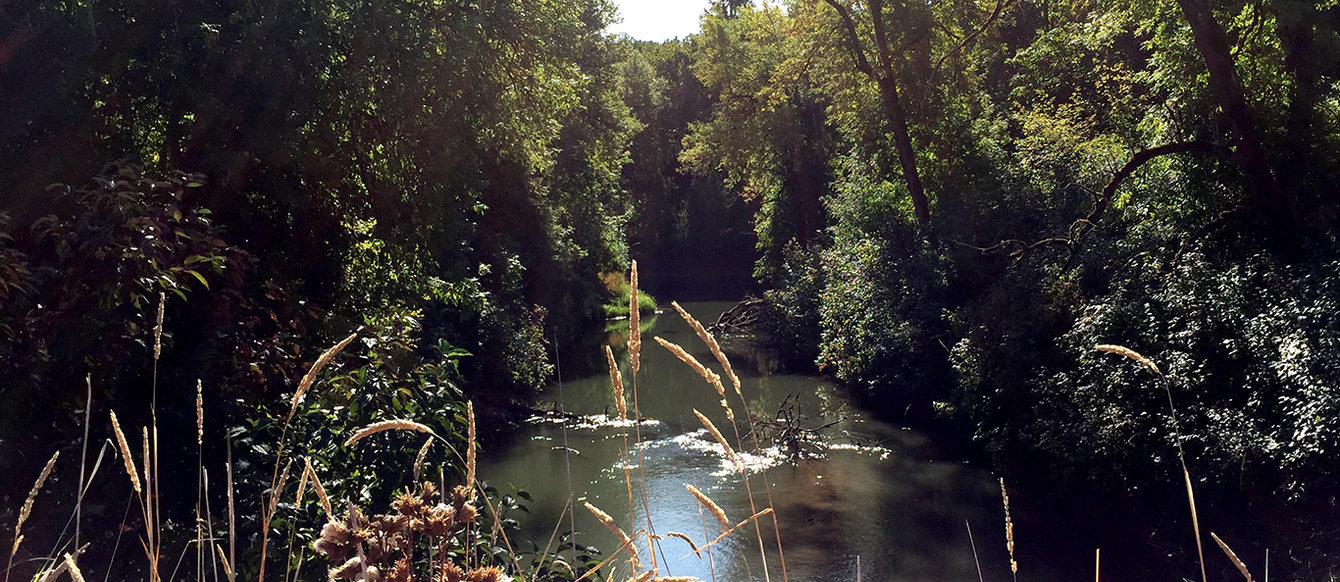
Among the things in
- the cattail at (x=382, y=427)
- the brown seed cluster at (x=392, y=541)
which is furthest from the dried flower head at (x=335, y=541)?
the cattail at (x=382, y=427)

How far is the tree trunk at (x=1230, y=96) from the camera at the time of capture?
1047cm

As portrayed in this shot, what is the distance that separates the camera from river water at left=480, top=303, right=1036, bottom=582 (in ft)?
33.9

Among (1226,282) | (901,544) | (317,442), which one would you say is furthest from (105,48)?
(1226,282)

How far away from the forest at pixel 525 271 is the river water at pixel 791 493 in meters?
0.52

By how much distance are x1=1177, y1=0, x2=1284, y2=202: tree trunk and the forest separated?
0.14 feet

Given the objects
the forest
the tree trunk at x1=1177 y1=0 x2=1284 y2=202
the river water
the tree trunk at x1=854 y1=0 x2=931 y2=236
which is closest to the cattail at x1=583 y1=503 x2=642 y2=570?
the forest

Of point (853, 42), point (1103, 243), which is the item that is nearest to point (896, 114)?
point (853, 42)

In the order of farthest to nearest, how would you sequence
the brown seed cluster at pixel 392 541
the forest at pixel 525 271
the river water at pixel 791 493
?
→ the river water at pixel 791 493, the forest at pixel 525 271, the brown seed cluster at pixel 392 541

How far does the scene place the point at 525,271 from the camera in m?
21.4

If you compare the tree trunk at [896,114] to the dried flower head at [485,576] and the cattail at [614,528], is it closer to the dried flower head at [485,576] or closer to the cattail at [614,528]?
the cattail at [614,528]

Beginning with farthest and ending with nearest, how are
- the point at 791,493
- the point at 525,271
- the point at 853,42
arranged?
the point at 525,271
the point at 853,42
the point at 791,493

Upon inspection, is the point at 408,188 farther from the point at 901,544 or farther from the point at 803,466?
the point at 803,466

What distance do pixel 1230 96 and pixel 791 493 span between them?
6571mm

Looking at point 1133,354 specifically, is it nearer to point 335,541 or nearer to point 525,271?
point 335,541
